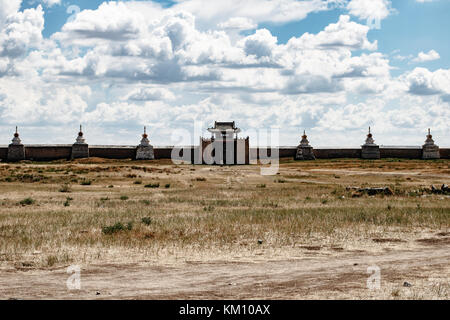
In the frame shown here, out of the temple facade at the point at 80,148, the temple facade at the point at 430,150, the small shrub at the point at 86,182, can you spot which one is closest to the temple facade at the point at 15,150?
the temple facade at the point at 80,148

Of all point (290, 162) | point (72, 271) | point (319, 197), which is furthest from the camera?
point (290, 162)

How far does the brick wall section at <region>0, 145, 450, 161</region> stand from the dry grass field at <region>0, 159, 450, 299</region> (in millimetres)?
41264

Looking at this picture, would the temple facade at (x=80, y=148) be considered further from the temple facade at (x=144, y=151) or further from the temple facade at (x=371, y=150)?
the temple facade at (x=371, y=150)

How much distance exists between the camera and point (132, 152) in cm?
6650

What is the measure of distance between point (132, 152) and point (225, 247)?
179 ft

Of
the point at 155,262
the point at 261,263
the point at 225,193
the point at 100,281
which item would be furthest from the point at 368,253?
the point at 225,193

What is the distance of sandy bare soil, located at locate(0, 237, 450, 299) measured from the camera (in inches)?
355

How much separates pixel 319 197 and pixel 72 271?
1668 cm

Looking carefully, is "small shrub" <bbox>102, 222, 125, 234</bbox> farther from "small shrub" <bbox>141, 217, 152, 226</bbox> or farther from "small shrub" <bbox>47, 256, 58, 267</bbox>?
"small shrub" <bbox>47, 256, 58, 267</bbox>

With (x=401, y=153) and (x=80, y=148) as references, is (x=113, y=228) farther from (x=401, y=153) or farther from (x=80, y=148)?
(x=401, y=153)

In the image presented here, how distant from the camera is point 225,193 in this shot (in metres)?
28.2

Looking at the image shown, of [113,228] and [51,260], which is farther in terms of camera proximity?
[113,228]

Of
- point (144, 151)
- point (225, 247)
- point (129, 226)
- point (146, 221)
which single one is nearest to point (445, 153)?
point (144, 151)
